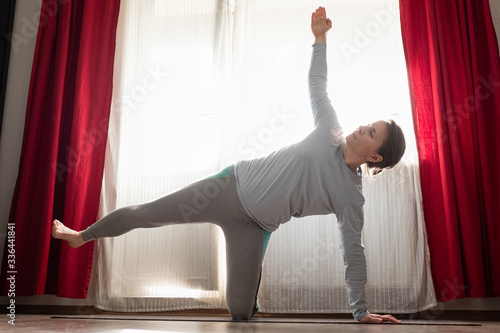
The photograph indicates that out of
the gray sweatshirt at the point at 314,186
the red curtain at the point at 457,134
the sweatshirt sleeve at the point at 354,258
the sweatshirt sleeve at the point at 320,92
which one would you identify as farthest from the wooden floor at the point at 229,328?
the sweatshirt sleeve at the point at 320,92

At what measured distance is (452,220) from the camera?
2.06 meters

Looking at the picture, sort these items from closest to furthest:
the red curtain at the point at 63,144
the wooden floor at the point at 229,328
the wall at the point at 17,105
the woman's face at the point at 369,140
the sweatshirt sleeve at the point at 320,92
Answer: the wooden floor at the point at 229,328 → the woman's face at the point at 369,140 → the sweatshirt sleeve at the point at 320,92 → the red curtain at the point at 63,144 → the wall at the point at 17,105

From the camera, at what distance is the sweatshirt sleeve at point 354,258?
1.58 m

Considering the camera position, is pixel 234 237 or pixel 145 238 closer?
pixel 234 237

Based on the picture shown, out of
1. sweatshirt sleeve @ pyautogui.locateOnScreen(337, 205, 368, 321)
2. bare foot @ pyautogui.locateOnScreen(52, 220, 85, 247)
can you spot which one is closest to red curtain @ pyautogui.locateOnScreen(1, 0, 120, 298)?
bare foot @ pyautogui.locateOnScreen(52, 220, 85, 247)

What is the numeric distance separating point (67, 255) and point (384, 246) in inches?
64.5

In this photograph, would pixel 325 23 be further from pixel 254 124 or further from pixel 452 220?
pixel 452 220

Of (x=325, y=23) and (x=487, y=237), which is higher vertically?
(x=325, y=23)

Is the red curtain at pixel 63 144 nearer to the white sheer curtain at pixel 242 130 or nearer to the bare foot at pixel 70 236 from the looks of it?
the white sheer curtain at pixel 242 130

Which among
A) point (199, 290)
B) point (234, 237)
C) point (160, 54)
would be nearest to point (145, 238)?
point (199, 290)

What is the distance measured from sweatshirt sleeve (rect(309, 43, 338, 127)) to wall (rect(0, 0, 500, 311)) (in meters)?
1.71

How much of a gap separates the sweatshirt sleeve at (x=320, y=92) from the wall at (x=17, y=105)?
171 cm

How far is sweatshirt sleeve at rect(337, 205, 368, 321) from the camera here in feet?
5.20

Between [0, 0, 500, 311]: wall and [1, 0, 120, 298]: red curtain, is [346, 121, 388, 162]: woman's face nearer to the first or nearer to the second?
[1, 0, 120, 298]: red curtain
